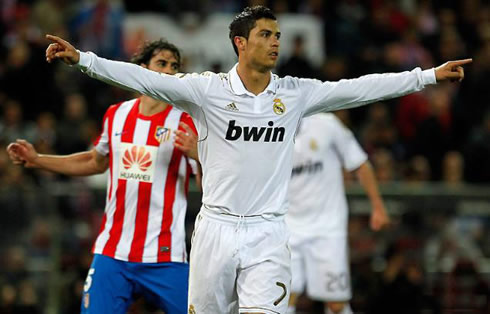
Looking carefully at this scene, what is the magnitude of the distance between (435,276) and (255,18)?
5.91 m

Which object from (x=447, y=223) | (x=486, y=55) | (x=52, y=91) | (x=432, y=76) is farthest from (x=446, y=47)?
(x=432, y=76)

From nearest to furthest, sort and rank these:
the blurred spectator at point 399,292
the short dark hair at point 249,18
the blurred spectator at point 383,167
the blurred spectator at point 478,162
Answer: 1. the short dark hair at point 249,18
2. the blurred spectator at point 399,292
3. the blurred spectator at point 383,167
4. the blurred spectator at point 478,162

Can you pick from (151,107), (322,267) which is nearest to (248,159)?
(151,107)

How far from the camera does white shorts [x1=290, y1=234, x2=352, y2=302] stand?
31.0 ft

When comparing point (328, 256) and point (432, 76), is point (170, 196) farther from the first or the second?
point (328, 256)

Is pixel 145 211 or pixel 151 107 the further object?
pixel 151 107

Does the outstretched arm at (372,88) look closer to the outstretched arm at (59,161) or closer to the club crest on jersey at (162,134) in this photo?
the club crest on jersey at (162,134)

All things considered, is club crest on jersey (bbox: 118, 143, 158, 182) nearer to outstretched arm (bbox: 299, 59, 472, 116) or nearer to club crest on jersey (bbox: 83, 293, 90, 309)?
club crest on jersey (bbox: 83, 293, 90, 309)

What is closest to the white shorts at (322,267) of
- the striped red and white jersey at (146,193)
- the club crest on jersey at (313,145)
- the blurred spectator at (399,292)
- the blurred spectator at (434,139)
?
the club crest on jersey at (313,145)

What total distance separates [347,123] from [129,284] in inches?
272

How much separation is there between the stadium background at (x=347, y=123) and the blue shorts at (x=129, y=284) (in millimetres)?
3847

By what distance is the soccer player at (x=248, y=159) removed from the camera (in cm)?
625

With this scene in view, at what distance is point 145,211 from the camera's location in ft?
23.0

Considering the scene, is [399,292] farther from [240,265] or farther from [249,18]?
[249,18]
